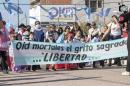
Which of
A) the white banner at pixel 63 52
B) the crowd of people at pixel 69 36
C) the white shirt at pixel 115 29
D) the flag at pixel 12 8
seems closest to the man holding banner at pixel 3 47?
the white banner at pixel 63 52

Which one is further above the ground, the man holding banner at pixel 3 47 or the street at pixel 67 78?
the man holding banner at pixel 3 47

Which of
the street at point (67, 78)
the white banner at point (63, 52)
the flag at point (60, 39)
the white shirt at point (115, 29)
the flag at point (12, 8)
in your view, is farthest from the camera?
the flag at point (12, 8)

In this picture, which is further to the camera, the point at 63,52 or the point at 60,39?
the point at 60,39

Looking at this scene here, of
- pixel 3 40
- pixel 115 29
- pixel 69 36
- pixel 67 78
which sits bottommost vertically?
pixel 67 78

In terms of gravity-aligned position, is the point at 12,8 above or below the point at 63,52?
above

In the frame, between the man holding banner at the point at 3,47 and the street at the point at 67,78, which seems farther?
the man holding banner at the point at 3,47

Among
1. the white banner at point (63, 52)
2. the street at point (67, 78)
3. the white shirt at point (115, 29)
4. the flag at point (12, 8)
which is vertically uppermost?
the flag at point (12, 8)

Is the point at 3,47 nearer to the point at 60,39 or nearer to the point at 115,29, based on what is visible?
the point at 60,39

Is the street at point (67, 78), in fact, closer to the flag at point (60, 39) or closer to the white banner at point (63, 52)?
the white banner at point (63, 52)

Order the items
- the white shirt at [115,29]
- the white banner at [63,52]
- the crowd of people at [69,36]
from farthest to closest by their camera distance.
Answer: the white shirt at [115,29] < the crowd of people at [69,36] < the white banner at [63,52]

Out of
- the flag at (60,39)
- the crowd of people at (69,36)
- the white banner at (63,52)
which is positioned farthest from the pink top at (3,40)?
the flag at (60,39)

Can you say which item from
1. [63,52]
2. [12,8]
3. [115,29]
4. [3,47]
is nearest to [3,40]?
[3,47]

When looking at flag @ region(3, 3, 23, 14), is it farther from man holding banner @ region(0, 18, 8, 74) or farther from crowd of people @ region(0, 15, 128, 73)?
man holding banner @ region(0, 18, 8, 74)

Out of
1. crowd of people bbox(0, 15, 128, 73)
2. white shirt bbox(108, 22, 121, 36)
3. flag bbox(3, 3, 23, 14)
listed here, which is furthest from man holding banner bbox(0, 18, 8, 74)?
flag bbox(3, 3, 23, 14)
